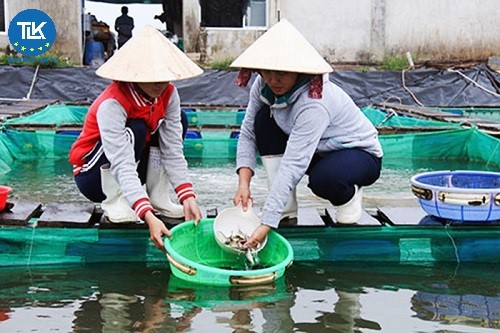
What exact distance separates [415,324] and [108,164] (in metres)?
1.35

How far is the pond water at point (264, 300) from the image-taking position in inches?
97.3

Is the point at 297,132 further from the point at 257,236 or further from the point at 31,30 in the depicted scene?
the point at 31,30

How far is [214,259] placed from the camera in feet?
10.4

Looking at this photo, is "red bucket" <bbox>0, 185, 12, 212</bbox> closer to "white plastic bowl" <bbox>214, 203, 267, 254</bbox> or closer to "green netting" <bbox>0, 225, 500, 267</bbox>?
"green netting" <bbox>0, 225, 500, 267</bbox>

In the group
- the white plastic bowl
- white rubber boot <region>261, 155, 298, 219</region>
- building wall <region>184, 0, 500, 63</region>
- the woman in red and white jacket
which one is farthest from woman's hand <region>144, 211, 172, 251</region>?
building wall <region>184, 0, 500, 63</region>

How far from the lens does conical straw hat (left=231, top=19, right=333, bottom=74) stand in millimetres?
2834

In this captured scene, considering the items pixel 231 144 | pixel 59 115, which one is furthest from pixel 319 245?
pixel 59 115

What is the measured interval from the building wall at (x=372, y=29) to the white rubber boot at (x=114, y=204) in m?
8.82

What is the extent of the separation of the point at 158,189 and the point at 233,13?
908 cm

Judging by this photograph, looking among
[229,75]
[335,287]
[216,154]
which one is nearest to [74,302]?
[335,287]

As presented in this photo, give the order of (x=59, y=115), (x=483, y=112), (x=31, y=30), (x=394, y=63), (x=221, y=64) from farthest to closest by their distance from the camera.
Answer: (x=31, y=30) → (x=394, y=63) → (x=221, y=64) → (x=483, y=112) → (x=59, y=115)

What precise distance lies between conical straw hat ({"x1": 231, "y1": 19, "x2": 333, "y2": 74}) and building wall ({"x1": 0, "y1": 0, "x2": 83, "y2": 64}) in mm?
9280

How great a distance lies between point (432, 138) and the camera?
6.93 meters

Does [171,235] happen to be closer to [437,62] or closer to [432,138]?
[432,138]
